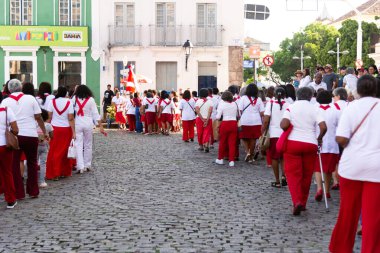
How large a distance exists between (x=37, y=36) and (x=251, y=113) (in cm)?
2362

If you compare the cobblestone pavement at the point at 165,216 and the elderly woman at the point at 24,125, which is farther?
the elderly woman at the point at 24,125

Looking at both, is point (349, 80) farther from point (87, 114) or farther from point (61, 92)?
point (61, 92)

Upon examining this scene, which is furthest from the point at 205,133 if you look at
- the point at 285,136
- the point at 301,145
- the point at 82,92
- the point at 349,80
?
the point at 301,145

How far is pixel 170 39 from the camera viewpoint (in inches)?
1532

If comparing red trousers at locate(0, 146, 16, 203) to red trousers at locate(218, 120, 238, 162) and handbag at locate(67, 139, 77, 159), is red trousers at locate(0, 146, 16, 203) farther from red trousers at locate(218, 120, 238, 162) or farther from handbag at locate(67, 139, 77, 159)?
red trousers at locate(218, 120, 238, 162)

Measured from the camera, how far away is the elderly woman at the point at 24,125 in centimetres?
1118

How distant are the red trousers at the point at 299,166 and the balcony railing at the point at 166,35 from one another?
29.2 metres

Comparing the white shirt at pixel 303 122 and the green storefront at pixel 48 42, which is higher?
the green storefront at pixel 48 42

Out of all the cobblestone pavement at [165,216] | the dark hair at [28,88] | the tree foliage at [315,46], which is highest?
the tree foliage at [315,46]

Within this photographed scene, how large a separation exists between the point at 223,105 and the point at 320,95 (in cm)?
514

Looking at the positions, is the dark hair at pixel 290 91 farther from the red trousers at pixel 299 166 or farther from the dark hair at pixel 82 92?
the dark hair at pixel 82 92

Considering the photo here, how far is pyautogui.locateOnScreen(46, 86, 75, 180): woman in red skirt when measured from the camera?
1407 centimetres

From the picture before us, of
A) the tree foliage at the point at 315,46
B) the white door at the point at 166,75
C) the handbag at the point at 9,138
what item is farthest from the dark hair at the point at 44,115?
the tree foliage at the point at 315,46

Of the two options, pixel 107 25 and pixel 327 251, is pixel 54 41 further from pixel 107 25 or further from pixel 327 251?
pixel 327 251
